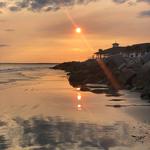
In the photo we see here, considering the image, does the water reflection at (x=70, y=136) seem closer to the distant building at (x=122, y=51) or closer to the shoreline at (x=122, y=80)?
the shoreline at (x=122, y=80)

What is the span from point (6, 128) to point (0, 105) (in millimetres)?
7840

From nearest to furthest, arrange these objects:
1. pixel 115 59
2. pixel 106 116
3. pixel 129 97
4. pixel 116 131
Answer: pixel 116 131, pixel 106 116, pixel 129 97, pixel 115 59

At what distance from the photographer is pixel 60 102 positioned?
80.4ft

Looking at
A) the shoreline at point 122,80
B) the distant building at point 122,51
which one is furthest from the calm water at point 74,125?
the distant building at point 122,51

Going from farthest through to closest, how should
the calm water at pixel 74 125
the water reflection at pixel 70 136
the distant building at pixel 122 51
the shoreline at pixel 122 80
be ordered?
the distant building at pixel 122 51 < the shoreline at pixel 122 80 < the calm water at pixel 74 125 < the water reflection at pixel 70 136

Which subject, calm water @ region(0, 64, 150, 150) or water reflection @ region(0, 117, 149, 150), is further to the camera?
calm water @ region(0, 64, 150, 150)

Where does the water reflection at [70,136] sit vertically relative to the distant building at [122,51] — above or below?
below

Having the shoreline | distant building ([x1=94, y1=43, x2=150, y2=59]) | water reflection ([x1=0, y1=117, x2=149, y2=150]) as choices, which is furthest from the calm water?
distant building ([x1=94, y1=43, x2=150, y2=59])

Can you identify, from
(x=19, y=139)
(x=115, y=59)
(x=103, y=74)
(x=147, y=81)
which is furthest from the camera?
(x=115, y=59)

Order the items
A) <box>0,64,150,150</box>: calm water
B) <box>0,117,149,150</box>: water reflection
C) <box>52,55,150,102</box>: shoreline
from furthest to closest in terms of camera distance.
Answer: <box>52,55,150,102</box>: shoreline
<box>0,64,150,150</box>: calm water
<box>0,117,149,150</box>: water reflection

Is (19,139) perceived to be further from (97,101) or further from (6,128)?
(97,101)

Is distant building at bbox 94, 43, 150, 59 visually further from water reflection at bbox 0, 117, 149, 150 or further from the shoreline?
water reflection at bbox 0, 117, 149, 150

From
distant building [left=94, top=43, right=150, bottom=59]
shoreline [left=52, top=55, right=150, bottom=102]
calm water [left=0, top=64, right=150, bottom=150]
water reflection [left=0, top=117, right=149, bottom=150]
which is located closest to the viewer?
water reflection [left=0, top=117, right=149, bottom=150]

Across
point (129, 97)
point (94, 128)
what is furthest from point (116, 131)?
point (129, 97)
